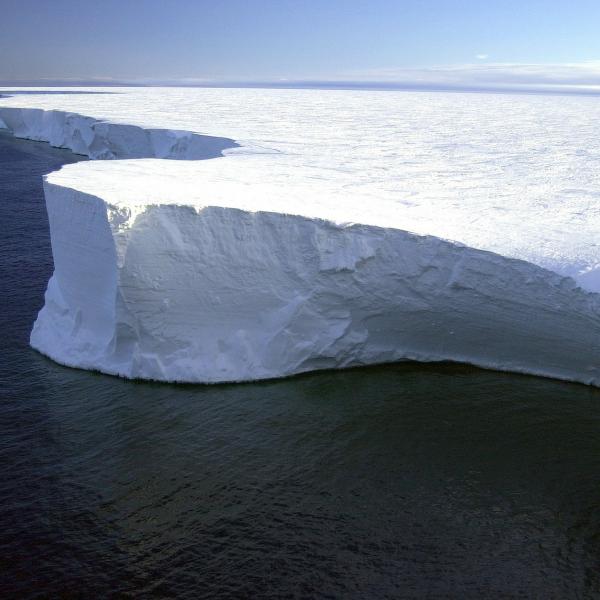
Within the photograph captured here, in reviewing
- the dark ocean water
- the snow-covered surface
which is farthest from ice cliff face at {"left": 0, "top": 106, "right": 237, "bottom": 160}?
the dark ocean water

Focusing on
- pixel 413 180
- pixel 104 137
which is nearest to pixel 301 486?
pixel 413 180

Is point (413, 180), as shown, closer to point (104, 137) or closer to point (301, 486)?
point (301, 486)

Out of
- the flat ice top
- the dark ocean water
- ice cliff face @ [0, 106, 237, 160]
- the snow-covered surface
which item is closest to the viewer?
the dark ocean water

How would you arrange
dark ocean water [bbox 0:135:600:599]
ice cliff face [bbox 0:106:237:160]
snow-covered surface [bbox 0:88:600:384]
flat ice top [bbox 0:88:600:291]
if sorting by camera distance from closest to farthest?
1. dark ocean water [bbox 0:135:600:599]
2. snow-covered surface [bbox 0:88:600:384]
3. flat ice top [bbox 0:88:600:291]
4. ice cliff face [bbox 0:106:237:160]

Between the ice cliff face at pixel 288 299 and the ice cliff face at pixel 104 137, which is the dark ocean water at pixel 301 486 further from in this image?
the ice cliff face at pixel 104 137

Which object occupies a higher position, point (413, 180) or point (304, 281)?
point (413, 180)

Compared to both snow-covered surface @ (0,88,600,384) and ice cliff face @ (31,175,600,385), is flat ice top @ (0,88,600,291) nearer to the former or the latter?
snow-covered surface @ (0,88,600,384)
